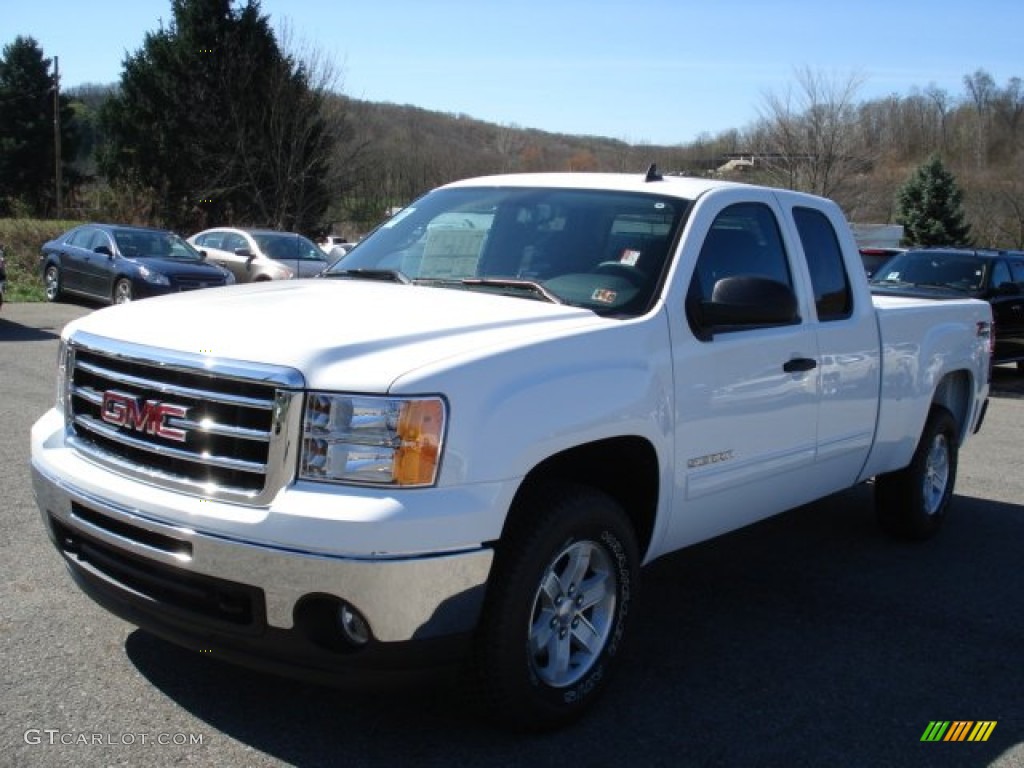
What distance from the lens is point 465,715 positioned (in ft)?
12.1

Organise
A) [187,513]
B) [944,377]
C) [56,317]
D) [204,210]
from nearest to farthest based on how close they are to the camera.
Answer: [187,513], [944,377], [56,317], [204,210]

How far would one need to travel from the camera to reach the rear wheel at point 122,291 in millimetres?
17359

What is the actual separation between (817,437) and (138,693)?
3.15m

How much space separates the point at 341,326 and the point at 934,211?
40399 millimetres

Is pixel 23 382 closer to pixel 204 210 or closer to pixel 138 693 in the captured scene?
pixel 138 693

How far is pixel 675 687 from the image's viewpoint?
408cm

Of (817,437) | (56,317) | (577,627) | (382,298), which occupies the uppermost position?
(382,298)

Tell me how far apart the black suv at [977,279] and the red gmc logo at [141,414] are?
473 inches

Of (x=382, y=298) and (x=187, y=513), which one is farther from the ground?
(x=382, y=298)

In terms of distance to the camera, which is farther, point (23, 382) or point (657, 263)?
point (23, 382)

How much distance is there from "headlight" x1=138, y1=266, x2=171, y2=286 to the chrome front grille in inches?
552

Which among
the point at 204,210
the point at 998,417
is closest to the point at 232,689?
the point at 998,417

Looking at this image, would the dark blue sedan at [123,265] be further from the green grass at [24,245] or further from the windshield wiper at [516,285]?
the windshield wiper at [516,285]

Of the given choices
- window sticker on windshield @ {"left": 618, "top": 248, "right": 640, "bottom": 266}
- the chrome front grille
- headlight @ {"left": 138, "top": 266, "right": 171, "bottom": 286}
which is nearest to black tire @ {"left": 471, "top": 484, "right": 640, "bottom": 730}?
the chrome front grille
